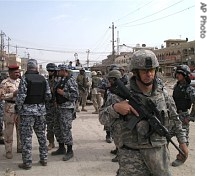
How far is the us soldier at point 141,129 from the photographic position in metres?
2.88

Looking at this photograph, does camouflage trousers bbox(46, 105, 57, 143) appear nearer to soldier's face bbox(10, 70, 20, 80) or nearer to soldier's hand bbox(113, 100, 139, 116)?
soldier's face bbox(10, 70, 20, 80)

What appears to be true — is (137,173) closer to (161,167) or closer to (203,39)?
(161,167)

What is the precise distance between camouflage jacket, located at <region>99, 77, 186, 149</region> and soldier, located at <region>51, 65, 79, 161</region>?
3270 millimetres

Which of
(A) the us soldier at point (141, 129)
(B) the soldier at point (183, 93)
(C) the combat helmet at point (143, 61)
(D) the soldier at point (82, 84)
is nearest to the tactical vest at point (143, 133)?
(A) the us soldier at point (141, 129)

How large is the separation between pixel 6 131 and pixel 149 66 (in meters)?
4.21

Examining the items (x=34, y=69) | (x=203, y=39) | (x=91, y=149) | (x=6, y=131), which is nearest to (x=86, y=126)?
(x=91, y=149)

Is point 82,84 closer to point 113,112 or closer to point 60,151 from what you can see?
point 60,151

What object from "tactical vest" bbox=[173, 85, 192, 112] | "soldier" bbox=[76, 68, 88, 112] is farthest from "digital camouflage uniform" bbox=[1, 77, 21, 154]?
"soldier" bbox=[76, 68, 88, 112]

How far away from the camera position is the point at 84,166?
19.1 feet

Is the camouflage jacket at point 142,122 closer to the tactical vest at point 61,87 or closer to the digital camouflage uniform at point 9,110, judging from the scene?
the tactical vest at point 61,87

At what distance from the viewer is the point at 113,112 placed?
2945mm

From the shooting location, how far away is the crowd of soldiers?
9.57 ft

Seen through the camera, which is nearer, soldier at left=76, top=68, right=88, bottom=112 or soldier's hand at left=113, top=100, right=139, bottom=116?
soldier's hand at left=113, top=100, right=139, bottom=116

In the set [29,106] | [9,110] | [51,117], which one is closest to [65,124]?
[51,117]
